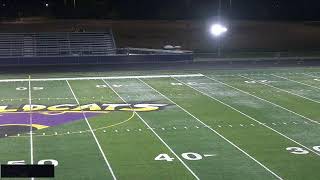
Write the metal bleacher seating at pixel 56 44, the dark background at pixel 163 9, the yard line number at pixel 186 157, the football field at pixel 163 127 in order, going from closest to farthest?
1. the football field at pixel 163 127
2. the yard line number at pixel 186 157
3. the metal bleacher seating at pixel 56 44
4. the dark background at pixel 163 9

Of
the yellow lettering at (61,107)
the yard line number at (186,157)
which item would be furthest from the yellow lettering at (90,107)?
the yard line number at (186,157)

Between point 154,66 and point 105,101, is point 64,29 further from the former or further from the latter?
point 105,101

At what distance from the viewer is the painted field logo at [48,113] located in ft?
51.0

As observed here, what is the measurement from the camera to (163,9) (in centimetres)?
5053

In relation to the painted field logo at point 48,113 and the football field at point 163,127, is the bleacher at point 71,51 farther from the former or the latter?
the painted field logo at point 48,113

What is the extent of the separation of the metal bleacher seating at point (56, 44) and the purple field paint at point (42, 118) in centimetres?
1579

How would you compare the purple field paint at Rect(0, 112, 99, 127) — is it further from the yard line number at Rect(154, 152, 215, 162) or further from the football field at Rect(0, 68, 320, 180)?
the yard line number at Rect(154, 152, 215, 162)

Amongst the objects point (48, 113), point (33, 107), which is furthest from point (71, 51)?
point (48, 113)

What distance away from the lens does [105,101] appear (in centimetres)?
1956

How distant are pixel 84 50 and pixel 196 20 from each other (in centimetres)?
1797

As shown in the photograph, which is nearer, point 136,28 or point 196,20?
point 136,28

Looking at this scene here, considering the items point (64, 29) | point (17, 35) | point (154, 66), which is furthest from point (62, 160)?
point (64, 29)

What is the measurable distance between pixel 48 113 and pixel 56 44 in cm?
1828

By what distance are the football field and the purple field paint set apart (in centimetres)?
3
